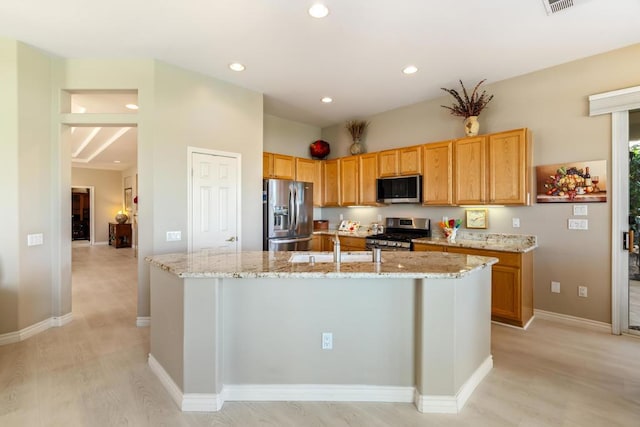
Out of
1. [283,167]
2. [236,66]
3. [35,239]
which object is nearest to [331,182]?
[283,167]

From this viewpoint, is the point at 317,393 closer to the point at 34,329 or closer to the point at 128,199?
the point at 34,329

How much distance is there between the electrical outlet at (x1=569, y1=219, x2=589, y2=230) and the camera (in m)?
3.35

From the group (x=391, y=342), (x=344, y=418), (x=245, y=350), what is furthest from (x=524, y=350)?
(x=245, y=350)

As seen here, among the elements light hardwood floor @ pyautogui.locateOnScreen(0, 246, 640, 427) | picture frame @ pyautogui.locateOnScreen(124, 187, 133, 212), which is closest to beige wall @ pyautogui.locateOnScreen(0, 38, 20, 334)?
light hardwood floor @ pyautogui.locateOnScreen(0, 246, 640, 427)

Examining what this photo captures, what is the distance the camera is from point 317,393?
6.74 ft

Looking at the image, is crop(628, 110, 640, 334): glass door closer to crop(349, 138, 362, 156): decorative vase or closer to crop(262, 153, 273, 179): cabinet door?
crop(349, 138, 362, 156): decorative vase

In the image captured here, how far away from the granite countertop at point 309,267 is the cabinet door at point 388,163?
99.0 inches

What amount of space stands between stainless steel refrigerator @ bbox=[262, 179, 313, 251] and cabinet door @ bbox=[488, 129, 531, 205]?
2638 millimetres

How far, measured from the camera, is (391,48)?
3.13 m

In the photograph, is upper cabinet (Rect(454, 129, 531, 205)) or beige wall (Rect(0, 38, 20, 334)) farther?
upper cabinet (Rect(454, 129, 531, 205))

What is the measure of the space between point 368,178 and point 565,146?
2573mm

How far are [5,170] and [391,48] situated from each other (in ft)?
13.0

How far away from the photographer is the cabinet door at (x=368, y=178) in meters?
5.04

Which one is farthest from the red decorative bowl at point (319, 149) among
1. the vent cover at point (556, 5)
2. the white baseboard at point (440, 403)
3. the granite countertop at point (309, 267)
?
the white baseboard at point (440, 403)
